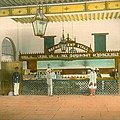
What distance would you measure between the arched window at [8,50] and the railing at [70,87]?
9.64 feet

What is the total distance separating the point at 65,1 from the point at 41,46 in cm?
731

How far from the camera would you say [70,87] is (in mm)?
15695

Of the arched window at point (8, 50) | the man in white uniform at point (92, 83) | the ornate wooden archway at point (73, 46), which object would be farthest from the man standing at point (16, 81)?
the man in white uniform at point (92, 83)

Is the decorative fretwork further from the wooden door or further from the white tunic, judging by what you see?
the white tunic

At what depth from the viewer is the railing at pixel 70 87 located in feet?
50.7

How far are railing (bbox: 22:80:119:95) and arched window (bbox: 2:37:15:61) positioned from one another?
2.94m

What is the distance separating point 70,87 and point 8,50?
537 centimetres

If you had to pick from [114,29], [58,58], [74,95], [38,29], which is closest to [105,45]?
[114,29]

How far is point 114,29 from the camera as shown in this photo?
19.3 m

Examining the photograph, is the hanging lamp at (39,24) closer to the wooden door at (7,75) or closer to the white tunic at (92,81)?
the white tunic at (92,81)

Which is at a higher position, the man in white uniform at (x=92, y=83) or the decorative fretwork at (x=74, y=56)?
the decorative fretwork at (x=74, y=56)

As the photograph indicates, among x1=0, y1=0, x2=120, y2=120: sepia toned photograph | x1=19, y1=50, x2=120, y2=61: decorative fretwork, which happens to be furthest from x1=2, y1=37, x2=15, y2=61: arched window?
x1=19, y1=50, x2=120, y2=61: decorative fretwork

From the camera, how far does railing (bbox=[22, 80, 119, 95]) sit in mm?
15461

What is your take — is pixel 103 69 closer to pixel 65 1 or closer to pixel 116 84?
pixel 116 84
